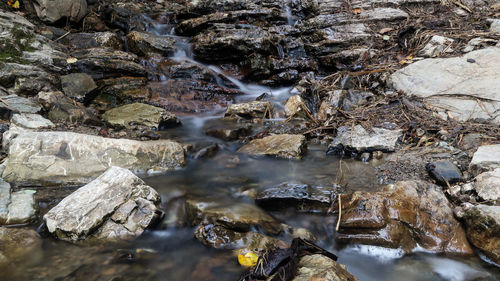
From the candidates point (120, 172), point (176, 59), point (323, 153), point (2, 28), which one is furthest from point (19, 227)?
point (176, 59)

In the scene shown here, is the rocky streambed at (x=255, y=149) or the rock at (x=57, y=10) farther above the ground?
the rock at (x=57, y=10)

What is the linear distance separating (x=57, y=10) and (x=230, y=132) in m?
6.65

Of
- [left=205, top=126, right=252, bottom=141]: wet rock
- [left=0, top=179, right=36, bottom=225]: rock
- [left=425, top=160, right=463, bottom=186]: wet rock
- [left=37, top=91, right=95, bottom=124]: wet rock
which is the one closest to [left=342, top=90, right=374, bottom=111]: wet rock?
[left=205, top=126, right=252, bottom=141]: wet rock

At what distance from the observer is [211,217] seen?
3.05 m

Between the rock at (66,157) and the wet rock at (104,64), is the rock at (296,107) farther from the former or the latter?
the wet rock at (104,64)

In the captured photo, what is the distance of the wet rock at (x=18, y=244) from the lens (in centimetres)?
255

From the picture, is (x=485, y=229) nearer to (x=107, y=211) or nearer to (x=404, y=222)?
(x=404, y=222)

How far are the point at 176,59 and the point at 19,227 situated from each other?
6.22 metres

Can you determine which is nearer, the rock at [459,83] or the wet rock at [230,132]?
the rock at [459,83]

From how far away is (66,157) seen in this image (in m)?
3.70

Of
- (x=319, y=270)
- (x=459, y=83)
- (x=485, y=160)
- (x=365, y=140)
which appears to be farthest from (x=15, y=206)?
(x=459, y=83)

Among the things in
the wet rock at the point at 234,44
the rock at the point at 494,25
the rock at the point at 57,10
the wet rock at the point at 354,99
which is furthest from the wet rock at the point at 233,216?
the rock at the point at 57,10

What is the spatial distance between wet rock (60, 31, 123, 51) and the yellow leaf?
739cm

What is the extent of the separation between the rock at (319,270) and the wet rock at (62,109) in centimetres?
452
